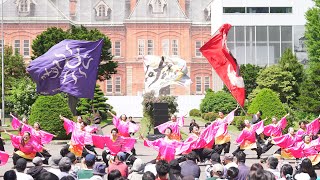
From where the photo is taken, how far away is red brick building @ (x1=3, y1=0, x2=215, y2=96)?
70000mm

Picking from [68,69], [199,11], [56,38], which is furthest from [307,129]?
[199,11]

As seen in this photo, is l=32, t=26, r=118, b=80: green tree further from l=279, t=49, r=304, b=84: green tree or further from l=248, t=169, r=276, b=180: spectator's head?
l=248, t=169, r=276, b=180: spectator's head

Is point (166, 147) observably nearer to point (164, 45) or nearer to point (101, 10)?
point (164, 45)

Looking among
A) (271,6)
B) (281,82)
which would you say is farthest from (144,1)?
(281,82)

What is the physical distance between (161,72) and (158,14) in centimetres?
2964

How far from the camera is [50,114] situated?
28016mm

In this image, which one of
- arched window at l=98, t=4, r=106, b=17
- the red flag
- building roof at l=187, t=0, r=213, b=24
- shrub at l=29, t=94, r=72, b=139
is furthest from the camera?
building roof at l=187, t=0, r=213, b=24

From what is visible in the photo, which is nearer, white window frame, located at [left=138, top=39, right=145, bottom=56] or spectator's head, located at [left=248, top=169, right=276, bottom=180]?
spectator's head, located at [left=248, top=169, right=276, bottom=180]

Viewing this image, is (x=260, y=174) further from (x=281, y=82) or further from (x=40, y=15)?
(x=40, y=15)

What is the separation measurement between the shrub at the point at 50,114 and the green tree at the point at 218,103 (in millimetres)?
24367

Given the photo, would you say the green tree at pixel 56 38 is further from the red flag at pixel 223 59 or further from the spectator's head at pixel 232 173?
the spectator's head at pixel 232 173

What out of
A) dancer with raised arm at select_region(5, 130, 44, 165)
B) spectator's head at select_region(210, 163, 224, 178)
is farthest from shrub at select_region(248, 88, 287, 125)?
spectator's head at select_region(210, 163, 224, 178)

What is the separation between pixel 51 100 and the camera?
28.4 metres

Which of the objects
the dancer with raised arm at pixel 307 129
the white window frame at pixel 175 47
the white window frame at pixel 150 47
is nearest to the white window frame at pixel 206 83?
the white window frame at pixel 175 47
